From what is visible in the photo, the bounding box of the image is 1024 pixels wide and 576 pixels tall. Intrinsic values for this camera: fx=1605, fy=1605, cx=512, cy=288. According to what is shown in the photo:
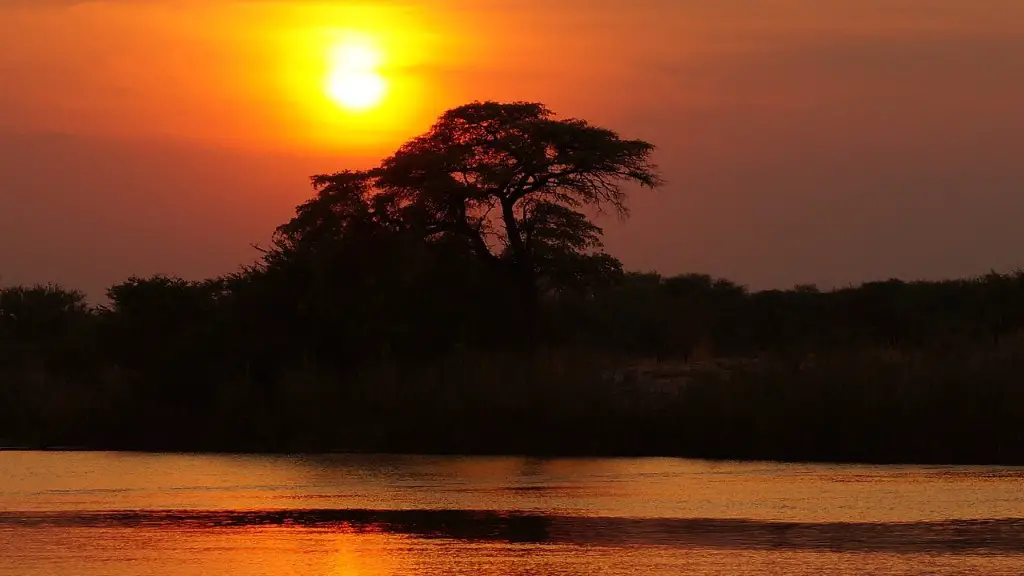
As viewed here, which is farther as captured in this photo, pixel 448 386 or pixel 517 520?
pixel 448 386

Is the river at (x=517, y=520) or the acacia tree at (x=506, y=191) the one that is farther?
the acacia tree at (x=506, y=191)

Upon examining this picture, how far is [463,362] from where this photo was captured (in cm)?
4275

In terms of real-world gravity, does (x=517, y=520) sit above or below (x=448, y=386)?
below

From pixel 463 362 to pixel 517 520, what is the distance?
18691mm

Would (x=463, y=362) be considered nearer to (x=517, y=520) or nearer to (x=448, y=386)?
(x=448, y=386)

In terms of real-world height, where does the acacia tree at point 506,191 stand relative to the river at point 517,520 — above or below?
above

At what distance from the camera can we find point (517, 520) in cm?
2417

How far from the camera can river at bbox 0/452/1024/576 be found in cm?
1922

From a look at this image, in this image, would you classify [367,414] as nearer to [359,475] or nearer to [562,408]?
[562,408]

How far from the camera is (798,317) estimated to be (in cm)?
9075

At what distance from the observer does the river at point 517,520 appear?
19219 millimetres

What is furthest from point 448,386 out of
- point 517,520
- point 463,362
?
point 517,520

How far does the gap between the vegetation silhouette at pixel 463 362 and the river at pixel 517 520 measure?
2.28 metres

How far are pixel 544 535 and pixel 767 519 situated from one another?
3.61 meters
